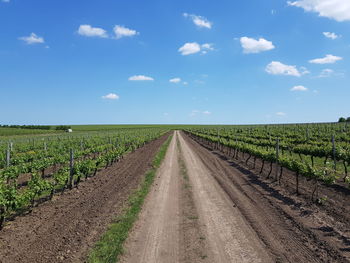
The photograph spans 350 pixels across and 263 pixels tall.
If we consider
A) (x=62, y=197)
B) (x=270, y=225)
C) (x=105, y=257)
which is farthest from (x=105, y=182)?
(x=270, y=225)

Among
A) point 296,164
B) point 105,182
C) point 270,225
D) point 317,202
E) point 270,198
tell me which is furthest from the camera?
point 105,182

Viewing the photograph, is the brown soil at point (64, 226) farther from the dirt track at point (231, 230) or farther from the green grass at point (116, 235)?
the dirt track at point (231, 230)

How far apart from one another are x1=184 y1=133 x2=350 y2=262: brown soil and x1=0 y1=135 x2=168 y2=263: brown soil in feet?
16.0

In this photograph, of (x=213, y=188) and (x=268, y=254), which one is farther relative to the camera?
(x=213, y=188)

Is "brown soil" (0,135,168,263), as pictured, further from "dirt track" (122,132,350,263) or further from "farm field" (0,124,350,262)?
"dirt track" (122,132,350,263)

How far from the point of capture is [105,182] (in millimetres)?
13656

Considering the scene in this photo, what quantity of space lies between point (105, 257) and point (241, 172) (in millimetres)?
12111

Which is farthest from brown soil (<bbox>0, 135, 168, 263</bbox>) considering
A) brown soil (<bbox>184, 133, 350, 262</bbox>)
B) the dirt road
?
brown soil (<bbox>184, 133, 350, 262</bbox>)

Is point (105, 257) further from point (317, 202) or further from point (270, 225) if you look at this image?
point (317, 202)

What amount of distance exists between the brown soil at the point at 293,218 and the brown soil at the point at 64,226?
16.0 ft

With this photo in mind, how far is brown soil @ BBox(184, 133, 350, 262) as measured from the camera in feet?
19.6

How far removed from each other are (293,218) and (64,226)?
7593 millimetres

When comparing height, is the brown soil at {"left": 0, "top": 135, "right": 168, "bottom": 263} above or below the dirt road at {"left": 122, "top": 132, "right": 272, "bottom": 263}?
below

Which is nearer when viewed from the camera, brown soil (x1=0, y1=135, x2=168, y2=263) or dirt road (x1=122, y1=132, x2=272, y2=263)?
dirt road (x1=122, y1=132, x2=272, y2=263)
